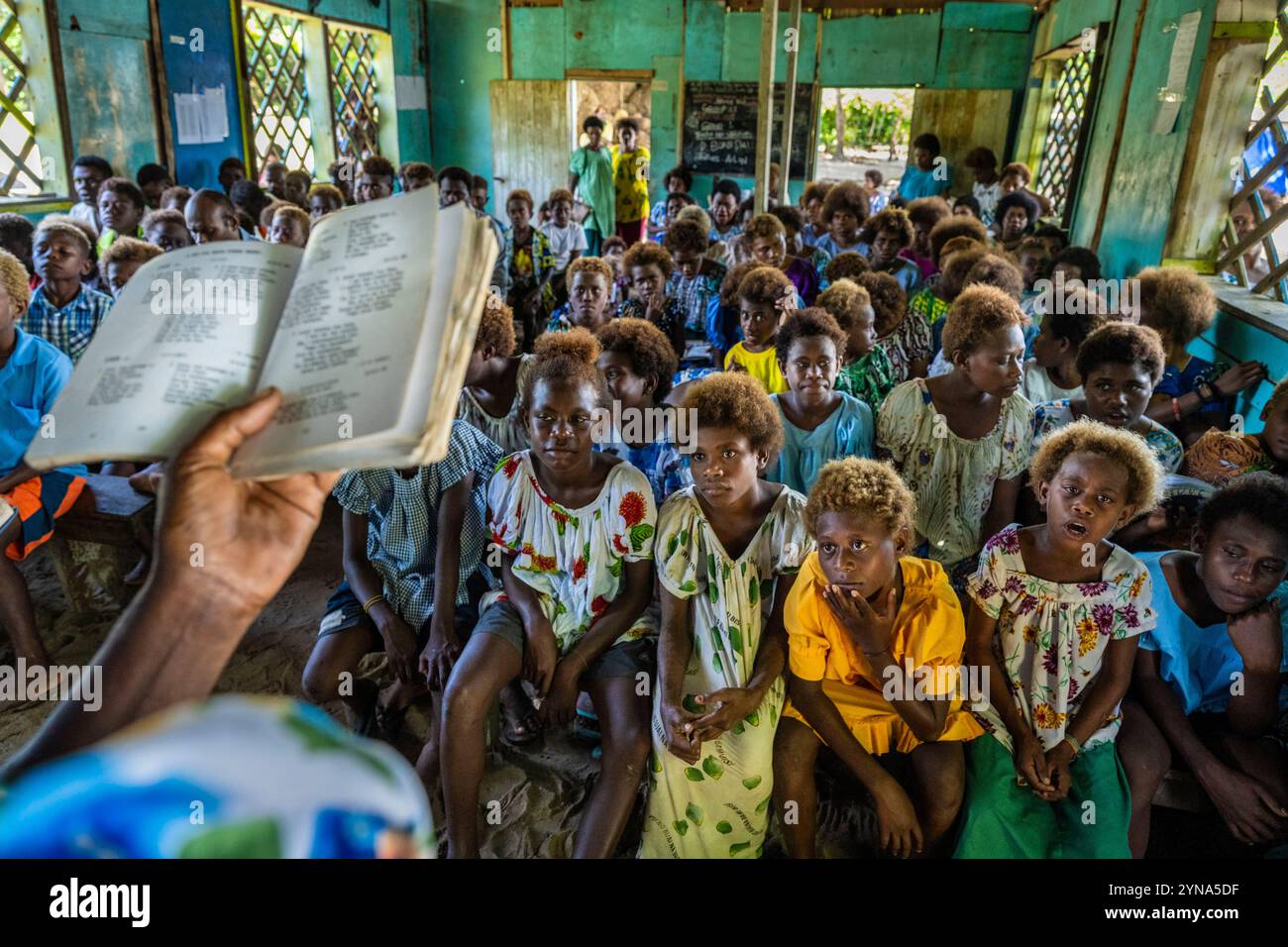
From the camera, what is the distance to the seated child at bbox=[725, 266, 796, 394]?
314 centimetres

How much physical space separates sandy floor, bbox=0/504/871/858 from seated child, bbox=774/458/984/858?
33cm

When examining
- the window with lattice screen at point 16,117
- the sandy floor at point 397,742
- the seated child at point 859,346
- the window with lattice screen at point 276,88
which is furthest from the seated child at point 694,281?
the window with lattice screen at point 276,88

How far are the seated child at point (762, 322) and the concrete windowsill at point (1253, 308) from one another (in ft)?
6.08

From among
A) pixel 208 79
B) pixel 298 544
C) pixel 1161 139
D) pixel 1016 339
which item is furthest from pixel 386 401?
pixel 208 79

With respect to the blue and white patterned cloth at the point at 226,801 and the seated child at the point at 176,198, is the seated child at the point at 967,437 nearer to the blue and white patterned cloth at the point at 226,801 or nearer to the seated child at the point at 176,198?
the blue and white patterned cloth at the point at 226,801

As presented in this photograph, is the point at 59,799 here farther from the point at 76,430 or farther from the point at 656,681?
the point at 656,681

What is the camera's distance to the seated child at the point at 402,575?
2.12m

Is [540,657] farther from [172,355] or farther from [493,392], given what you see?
[172,355]

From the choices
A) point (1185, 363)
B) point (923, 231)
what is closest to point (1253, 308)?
point (1185, 363)

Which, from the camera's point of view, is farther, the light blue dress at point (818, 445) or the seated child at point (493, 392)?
the seated child at point (493, 392)

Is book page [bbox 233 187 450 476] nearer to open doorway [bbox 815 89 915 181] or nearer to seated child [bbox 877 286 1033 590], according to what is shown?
seated child [bbox 877 286 1033 590]

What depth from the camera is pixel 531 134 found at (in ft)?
30.6

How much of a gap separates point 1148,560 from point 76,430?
2157 millimetres

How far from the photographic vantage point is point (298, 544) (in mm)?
842
